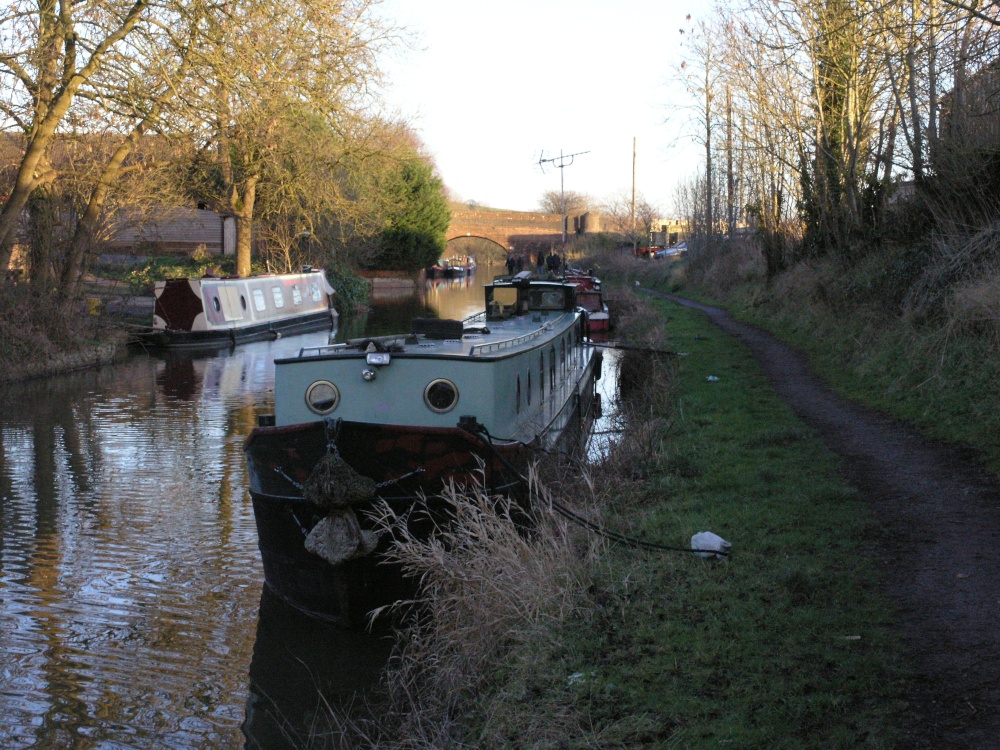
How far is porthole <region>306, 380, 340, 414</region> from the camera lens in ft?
25.2

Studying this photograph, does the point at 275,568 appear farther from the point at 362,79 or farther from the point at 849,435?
the point at 362,79

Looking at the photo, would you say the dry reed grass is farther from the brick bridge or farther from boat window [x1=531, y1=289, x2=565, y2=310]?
the brick bridge

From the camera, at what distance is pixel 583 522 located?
21.0 ft

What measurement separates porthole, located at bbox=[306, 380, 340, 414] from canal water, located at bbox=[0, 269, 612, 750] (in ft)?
4.92

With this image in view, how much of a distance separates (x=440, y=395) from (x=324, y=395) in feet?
3.01

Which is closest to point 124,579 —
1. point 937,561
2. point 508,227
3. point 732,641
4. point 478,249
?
point 732,641

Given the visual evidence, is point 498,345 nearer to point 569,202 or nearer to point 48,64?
point 48,64

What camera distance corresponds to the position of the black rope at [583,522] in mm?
5963

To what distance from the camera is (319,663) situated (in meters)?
6.71

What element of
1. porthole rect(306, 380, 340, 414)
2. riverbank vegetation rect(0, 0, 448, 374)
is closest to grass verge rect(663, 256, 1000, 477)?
porthole rect(306, 380, 340, 414)

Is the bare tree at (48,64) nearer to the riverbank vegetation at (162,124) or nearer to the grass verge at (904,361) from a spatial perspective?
the riverbank vegetation at (162,124)

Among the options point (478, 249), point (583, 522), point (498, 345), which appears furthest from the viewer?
point (478, 249)

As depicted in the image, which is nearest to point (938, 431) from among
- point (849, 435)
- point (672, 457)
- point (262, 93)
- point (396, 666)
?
point (849, 435)

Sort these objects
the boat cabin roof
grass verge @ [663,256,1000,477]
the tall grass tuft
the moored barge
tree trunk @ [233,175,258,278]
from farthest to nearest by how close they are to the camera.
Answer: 1. tree trunk @ [233,175,258,278]
2. grass verge @ [663,256,1000,477]
3. the boat cabin roof
4. the moored barge
5. the tall grass tuft
